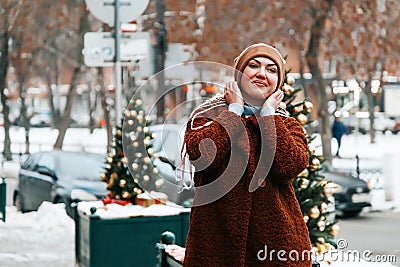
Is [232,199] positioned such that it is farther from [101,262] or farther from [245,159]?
[101,262]

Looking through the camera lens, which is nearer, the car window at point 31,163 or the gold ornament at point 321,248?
A: the gold ornament at point 321,248

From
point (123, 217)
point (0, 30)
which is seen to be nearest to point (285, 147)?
point (123, 217)

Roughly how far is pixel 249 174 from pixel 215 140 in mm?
225

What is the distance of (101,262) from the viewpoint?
781 cm

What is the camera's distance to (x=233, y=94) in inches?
160

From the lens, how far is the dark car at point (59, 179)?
46.0ft

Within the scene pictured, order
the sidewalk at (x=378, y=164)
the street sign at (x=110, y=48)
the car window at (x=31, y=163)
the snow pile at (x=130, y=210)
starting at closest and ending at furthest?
the snow pile at (x=130, y=210), the street sign at (x=110, y=48), the car window at (x=31, y=163), the sidewalk at (x=378, y=164)

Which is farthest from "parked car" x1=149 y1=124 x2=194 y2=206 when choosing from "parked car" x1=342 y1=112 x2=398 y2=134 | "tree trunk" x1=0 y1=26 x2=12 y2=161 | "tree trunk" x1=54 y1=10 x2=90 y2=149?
"parked car" x1=342 y1=112 x2=398 y2=134

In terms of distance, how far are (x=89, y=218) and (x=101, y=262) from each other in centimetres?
40

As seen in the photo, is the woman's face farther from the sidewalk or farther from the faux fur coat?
the sidewalk

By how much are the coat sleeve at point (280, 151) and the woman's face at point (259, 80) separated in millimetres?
128

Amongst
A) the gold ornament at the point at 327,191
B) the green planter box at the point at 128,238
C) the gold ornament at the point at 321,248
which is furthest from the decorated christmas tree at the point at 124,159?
the gold ornament at the point at 321,248

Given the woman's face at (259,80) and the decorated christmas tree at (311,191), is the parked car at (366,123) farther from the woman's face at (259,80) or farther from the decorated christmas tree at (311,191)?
the woman's face at (259,80)

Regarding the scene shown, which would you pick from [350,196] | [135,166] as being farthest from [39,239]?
[350,196]
